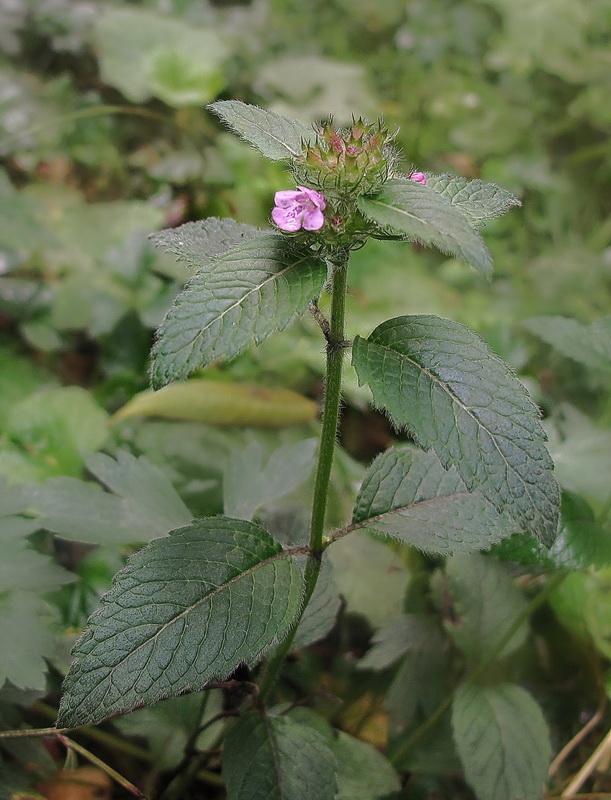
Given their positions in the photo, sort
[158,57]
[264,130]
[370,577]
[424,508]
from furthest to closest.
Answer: [158,57] → [370,577] → [424,508] → [264,130]

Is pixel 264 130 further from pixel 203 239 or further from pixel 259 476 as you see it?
pixel 259 476

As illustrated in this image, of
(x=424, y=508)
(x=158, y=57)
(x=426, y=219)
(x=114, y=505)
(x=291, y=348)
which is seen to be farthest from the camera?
(x=158, y=57)

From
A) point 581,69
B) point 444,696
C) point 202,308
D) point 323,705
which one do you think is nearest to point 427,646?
point 444,696

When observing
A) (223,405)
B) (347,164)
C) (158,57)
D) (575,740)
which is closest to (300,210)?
(347,164)

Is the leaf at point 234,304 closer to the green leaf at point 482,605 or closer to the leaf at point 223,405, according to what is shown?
the green leaf at point 482,605

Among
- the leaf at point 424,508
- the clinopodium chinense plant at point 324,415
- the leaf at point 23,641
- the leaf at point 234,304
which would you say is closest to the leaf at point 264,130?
the clinopodium chinense plant at point 324,415

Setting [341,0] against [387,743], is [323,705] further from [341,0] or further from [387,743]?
[341,0]
